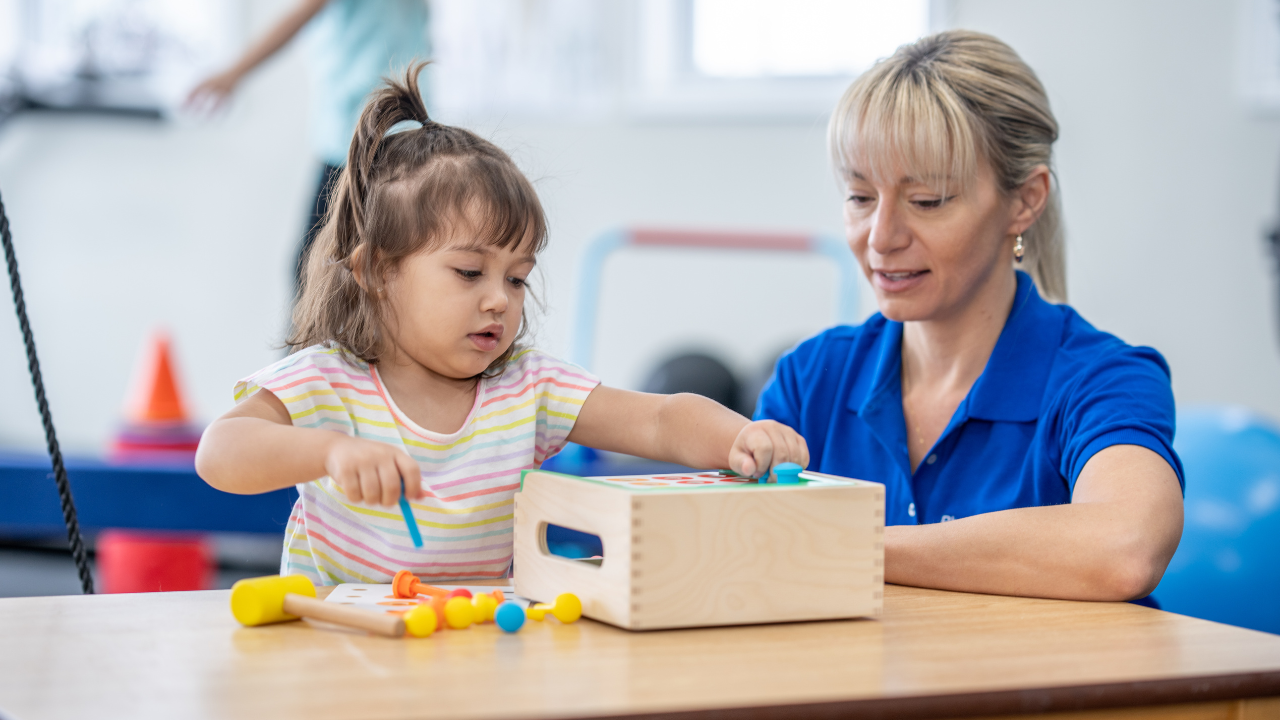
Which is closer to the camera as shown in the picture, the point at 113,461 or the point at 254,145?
the point at 113,461

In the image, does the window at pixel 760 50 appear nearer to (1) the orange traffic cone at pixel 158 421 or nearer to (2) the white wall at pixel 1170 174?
(2) the white wall at pixel 1170 174

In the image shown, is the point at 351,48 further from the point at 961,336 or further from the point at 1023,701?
the point at 1023,701

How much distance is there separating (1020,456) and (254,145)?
3223 millimetres

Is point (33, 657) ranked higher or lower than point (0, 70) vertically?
lower

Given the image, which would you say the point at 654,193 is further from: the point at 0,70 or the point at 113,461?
the point at 0,70

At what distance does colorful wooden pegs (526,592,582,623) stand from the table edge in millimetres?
225

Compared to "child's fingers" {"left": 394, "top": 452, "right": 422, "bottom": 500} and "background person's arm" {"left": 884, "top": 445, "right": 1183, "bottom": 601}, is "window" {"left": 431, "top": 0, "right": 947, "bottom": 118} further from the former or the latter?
"child's fingers" {"left": 394, "top": 452, "right": 422, "bottom": 500}

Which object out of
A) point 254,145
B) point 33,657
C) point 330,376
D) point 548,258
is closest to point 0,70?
point 254,145

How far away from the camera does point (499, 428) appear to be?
1037 mm

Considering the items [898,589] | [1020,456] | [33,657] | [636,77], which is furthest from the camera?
[636,77]

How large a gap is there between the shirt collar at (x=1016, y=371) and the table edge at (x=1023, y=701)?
1.84 ft

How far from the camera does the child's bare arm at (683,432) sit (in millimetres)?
968

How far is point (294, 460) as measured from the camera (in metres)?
0.85

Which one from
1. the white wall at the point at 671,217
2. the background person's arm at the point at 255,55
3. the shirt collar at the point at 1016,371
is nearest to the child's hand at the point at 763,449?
the shirt collar at the point at 1016,371
